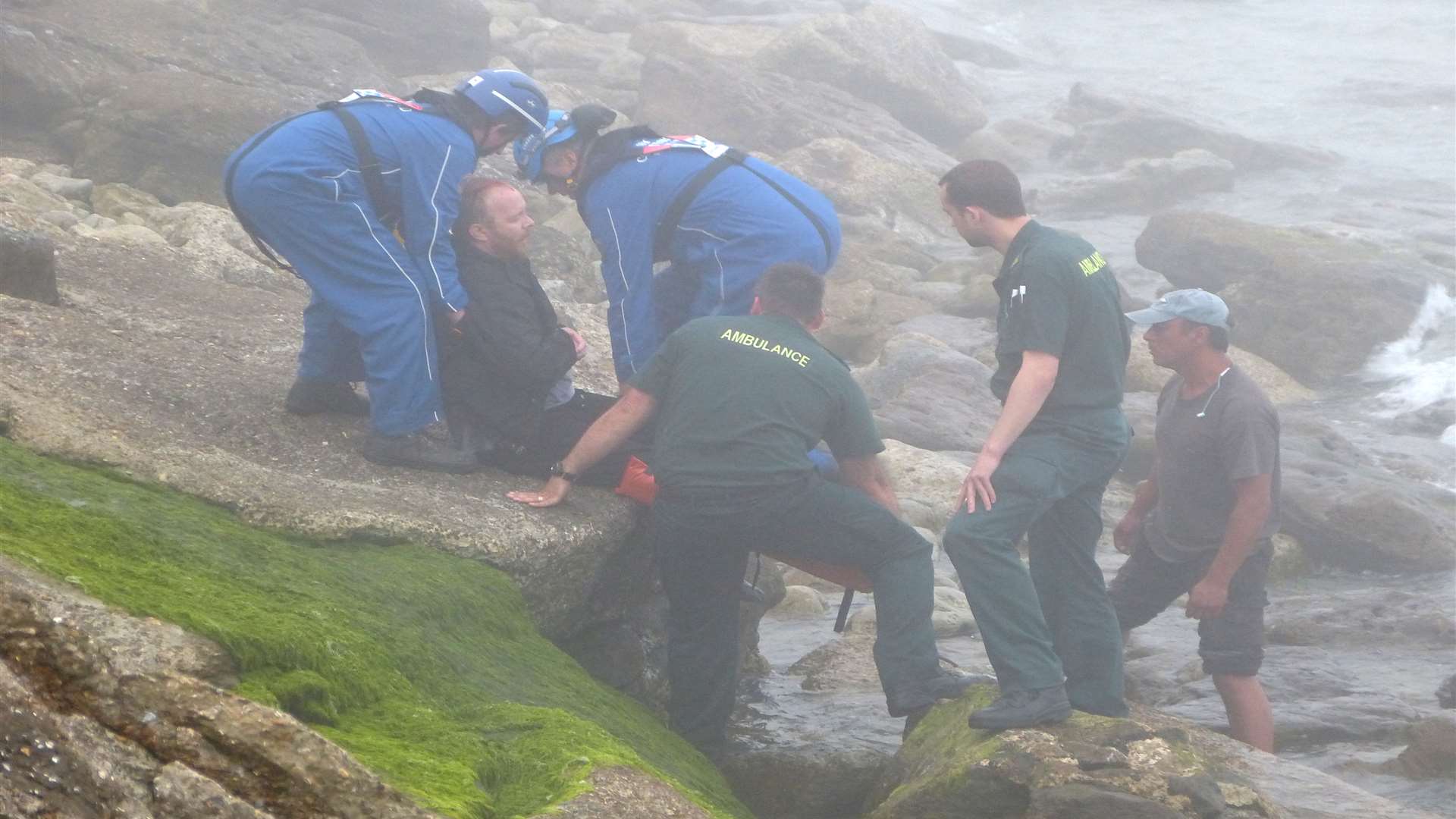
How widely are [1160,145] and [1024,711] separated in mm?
27459

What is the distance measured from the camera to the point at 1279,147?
1208 inches

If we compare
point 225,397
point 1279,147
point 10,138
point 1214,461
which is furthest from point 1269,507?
point 1279,147

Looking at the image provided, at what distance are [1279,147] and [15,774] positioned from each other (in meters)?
31.5

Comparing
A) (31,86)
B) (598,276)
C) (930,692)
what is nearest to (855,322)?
(598,276)

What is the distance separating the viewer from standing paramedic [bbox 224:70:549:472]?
638 centimetres

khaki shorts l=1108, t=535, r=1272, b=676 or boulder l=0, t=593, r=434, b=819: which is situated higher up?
boulder l=0, t=593, r=434, b=819

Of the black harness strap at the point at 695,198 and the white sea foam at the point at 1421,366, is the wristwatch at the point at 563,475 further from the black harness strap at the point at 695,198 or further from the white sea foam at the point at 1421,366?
the white sea foam at the point at 1421,366

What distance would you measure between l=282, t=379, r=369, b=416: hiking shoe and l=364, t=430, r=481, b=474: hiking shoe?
47 centimetres

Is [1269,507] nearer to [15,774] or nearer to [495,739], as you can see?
[495,739]

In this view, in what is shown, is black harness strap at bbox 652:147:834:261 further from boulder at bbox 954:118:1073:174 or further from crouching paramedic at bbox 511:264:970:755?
boulder at bbox 954:118:1073:174

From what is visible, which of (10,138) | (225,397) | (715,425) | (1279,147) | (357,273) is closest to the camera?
(715,425)

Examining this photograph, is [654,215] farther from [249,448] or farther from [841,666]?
[841,666]

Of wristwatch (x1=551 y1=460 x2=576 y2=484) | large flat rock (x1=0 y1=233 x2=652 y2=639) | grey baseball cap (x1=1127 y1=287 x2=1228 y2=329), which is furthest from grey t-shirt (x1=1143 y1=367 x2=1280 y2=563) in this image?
wristwatch (x1=551 y1=460 x2=576 y2=484)

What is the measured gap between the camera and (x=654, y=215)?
7.16m
